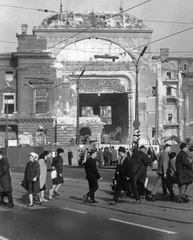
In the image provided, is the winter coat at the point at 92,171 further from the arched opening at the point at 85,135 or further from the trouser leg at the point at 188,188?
the arched opening at the point at 85,135

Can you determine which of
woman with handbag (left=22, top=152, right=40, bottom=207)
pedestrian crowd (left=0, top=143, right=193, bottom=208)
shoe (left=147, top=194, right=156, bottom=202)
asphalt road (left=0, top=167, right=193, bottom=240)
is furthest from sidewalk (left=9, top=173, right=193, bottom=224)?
woman with handbag (left=22, top=152, right=40, bottom=207)

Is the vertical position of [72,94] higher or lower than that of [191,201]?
higher

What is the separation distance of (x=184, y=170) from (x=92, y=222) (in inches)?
169

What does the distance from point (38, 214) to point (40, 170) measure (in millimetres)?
2326

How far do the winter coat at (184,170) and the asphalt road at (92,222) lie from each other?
87 centimetres

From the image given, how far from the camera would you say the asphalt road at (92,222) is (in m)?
9.45

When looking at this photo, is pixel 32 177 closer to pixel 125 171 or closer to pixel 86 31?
pixel 125 171

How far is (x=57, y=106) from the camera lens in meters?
64.4

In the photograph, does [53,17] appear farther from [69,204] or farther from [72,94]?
[69,204]

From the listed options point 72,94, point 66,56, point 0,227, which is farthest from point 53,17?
point 0,227

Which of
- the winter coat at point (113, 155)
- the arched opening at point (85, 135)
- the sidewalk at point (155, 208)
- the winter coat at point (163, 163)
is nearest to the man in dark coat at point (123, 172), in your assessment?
the sidewalk at point (155, 208)

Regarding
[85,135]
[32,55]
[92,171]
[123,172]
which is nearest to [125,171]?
[123,172]

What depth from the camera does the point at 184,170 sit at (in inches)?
572

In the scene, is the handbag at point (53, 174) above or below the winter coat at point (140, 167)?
below
